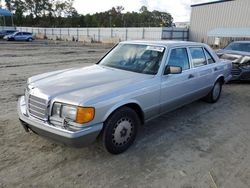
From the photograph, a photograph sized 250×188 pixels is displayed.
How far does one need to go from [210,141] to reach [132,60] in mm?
1957

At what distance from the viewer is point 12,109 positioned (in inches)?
204

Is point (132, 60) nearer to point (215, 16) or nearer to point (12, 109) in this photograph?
point (12, 109)

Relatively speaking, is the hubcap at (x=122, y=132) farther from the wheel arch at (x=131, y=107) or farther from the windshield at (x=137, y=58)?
the windshield at (x=137, y=58)

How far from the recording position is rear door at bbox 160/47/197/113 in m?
4.11

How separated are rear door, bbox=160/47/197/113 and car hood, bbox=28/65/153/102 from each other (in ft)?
1.49

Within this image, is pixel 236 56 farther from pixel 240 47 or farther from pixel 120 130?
pixel 120 130

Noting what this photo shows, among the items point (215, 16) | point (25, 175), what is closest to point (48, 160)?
point (25, 175)

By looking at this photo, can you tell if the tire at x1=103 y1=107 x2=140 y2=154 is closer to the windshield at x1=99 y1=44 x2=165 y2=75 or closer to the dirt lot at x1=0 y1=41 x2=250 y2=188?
the dirt lot at x1=0 y1=41 x2=250 y2=188

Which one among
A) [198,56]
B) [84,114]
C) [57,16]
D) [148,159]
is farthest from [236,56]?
[57,16]

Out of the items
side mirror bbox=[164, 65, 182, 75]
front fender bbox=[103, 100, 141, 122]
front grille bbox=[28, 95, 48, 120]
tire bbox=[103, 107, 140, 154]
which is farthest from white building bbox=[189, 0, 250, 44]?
front grille bbox=[28, 95, 48, 120]

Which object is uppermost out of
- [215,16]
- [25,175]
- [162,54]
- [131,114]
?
[215,16]

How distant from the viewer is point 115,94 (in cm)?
326

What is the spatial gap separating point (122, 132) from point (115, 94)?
2.03 feet

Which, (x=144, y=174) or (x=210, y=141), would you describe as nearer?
(x=144, y=174)
